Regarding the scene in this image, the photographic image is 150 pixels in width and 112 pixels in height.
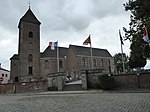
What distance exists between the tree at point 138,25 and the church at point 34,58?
79.4 feet

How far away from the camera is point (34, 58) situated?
5366 centimetres

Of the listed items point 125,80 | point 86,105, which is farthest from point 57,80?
point 86,105

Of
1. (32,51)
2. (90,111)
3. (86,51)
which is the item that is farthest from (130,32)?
(86,51)

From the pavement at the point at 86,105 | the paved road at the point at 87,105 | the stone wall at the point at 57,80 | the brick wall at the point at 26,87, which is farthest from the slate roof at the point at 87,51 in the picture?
the paved road at the point at 87,105

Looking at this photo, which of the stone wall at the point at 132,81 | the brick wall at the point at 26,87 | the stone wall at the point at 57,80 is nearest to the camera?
the stone wall at the point at 132,81

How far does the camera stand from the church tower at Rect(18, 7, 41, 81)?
51394mm

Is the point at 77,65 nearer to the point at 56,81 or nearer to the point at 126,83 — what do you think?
the point at 56,81

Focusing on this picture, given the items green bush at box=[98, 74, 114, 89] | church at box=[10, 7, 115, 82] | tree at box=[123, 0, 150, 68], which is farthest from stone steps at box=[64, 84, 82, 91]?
church at box=[10, 7, 115, 82]

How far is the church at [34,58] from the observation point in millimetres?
51594

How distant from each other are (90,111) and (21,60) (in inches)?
1782

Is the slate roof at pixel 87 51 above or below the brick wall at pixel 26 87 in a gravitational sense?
above

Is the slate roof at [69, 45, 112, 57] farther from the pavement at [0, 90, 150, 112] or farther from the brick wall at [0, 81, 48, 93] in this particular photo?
the pavement at [0, 90, 150, 112]

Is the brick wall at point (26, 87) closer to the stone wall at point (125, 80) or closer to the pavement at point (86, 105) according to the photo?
the stone wall at point (125, 80)

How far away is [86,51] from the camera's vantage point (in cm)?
6538
